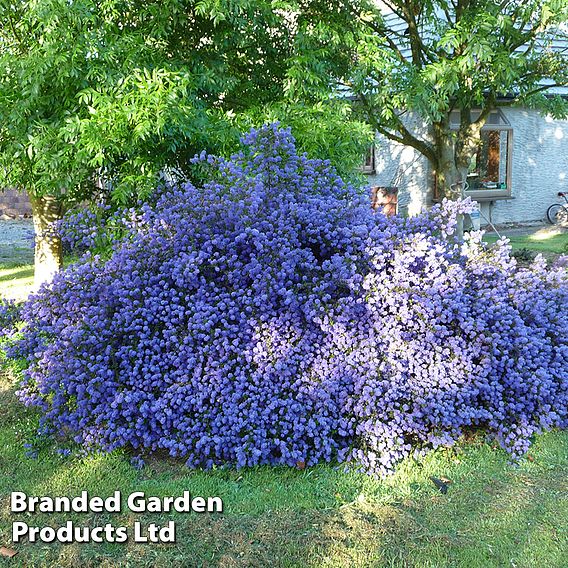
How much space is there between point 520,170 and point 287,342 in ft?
46.1

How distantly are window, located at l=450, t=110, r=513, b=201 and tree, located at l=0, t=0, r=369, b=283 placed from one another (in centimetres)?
979

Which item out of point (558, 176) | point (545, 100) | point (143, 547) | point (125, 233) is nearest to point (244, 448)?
point (143, 547)

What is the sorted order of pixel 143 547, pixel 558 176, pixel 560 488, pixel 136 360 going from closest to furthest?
pixel 143 547 < pixel 560 488 < pixel 136 360 < pixel 558 176

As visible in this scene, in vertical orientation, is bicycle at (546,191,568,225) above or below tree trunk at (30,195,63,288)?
below

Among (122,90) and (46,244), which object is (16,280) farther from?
(122,90)

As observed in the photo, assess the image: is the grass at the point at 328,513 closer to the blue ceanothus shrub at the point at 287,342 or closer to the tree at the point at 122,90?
the blue ceanothus shrub at the point at 287,342

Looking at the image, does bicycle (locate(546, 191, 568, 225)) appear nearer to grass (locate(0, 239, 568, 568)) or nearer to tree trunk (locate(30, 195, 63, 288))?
tree trunk (locate(30, 195, 63, 288))

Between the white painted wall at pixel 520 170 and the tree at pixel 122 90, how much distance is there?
29.2ft

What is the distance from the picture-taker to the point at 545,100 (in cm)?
1087

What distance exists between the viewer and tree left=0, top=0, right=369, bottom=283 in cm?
488

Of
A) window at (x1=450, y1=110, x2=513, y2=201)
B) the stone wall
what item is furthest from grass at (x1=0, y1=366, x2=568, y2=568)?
the stone wall

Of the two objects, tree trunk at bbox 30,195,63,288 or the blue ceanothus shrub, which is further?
tree trunk at bbox 30,195,63,288

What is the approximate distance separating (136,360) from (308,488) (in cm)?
122

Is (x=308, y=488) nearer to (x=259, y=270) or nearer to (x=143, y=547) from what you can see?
(x=143, y=547)
